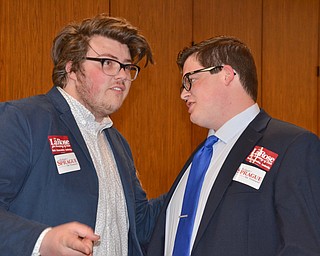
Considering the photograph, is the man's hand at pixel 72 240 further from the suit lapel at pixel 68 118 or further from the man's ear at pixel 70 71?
the man's ear at pixel 70 71

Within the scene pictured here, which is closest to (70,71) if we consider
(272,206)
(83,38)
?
(83,38)

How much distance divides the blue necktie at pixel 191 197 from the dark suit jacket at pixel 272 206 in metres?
0.11

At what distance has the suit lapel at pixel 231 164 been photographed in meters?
1.97

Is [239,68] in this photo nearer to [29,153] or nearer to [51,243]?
[29,153]

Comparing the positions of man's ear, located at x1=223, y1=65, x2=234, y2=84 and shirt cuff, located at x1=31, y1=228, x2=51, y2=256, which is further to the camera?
man's ear, located at x1=223, y1=65, x2=234, y2=84

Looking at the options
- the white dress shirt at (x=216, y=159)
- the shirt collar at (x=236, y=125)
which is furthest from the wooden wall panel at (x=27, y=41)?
the shirt collar at (x=236, y=125)

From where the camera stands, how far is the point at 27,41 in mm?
3777

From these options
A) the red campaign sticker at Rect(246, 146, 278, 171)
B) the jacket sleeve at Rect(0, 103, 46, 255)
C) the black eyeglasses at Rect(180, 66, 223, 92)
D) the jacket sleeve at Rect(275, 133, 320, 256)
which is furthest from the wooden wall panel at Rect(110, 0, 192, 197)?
the jacket sleeve at Rect(275, 133, 320, 256)

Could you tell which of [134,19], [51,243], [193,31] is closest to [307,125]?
[193,31]

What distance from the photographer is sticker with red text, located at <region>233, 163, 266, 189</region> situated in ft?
6.35

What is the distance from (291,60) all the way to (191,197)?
12.9ft

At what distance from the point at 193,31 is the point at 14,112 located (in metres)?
3.10

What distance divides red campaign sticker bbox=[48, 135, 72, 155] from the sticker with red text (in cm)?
70

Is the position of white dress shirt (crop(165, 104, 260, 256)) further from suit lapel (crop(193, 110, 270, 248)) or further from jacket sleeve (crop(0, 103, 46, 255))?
jacket sleeve (crop(0, 103, 46, 255))
